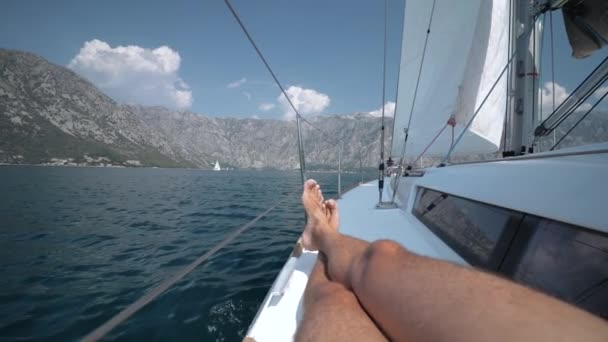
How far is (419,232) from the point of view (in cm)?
312

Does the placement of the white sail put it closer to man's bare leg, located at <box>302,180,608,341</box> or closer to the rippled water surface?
the rippled water surface

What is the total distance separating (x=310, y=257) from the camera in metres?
2.67

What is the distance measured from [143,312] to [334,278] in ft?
9.26

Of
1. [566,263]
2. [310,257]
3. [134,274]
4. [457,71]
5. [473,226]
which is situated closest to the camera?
[566,263]

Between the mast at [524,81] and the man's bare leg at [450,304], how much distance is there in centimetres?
372

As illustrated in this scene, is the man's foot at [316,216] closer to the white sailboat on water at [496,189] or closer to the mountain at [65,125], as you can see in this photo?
the white sailboat on water at [496,189]

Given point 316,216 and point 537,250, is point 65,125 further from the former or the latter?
point 537,250

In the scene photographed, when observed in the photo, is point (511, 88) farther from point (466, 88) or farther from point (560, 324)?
point (560, 324)

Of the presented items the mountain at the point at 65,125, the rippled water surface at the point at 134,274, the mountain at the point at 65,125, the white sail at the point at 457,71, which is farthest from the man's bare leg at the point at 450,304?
the mountain at the point at 65,125

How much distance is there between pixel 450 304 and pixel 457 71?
6576 millimetres

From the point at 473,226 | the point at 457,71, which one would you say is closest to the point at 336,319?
the point at 473,226

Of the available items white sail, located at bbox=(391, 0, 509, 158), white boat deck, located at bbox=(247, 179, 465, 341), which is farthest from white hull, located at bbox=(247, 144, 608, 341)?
white sail, located at bbox=(391, 0, 509, 158)

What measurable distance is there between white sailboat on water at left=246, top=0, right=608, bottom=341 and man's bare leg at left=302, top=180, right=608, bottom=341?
1.92 feet

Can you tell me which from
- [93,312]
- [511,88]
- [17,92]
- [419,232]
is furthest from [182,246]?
[17,92]
